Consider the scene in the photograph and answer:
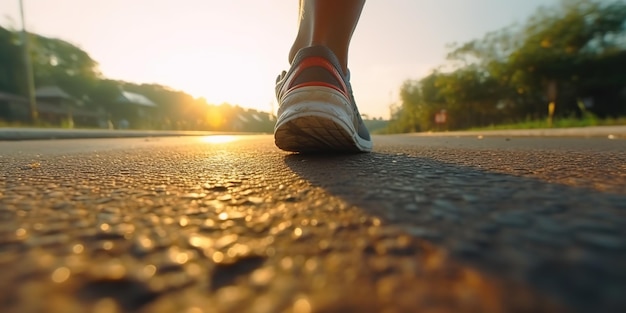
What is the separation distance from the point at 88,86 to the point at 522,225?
24.6 m

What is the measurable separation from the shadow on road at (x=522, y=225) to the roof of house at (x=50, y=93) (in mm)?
23253

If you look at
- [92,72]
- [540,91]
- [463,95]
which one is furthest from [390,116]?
[92,72]

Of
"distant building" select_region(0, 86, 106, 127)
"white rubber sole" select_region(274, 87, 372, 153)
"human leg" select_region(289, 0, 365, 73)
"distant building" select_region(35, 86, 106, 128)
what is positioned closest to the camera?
"white rubber sole" select_region(274, 87, 372, 153)

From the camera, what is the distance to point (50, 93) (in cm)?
1948

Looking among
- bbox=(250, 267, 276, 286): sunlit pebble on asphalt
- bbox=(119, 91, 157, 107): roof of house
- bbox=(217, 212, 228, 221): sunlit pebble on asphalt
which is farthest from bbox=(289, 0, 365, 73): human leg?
bbox=(119, 91, 157, 107): roof of house

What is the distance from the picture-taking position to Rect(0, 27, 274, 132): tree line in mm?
16031

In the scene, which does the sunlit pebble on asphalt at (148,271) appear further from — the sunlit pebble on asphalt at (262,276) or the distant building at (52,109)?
the distant building at (52,109)

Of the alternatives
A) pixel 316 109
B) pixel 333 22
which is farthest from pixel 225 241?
pixel 333 22

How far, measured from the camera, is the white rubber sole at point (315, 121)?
0.82 meters

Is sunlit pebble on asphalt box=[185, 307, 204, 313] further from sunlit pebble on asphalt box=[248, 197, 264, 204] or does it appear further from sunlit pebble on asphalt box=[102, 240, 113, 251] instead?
sunlit pebble on asphalt box=[248, 197, 264, 204]

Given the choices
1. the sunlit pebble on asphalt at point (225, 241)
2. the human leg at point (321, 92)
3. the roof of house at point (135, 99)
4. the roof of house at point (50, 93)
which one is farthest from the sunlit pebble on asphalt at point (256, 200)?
the roof of house at point (135, 99)

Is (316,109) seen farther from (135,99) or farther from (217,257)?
(135,99)

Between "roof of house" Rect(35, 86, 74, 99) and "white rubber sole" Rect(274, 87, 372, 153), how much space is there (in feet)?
74.7

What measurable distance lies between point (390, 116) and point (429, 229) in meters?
31.3
